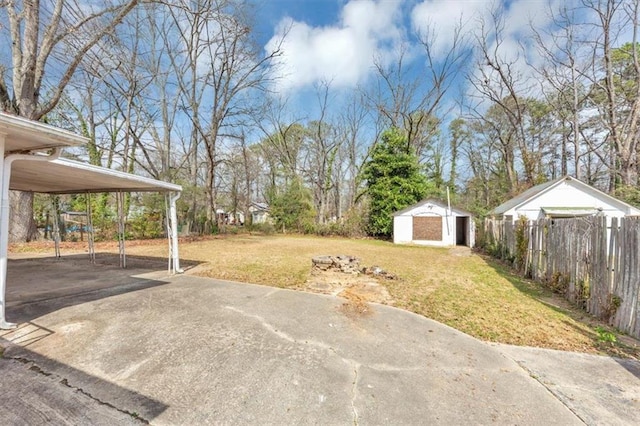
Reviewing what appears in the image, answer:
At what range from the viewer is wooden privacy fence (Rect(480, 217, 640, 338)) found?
3.85 m

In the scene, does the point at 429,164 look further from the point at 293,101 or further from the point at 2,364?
the point at 2,364

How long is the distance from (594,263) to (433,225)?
43.0ft

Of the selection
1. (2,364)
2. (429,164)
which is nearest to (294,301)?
(2,364)

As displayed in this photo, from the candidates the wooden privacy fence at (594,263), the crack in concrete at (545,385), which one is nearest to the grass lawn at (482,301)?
the wooden privacy fence at (594,263)

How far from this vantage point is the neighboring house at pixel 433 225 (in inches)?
677

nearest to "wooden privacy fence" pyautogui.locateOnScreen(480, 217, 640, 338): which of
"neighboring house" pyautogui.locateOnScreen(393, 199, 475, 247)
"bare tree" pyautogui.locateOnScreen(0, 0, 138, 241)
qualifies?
"neighboring house" pyautogui.locateOnScreen(393, 199, 475, 247)

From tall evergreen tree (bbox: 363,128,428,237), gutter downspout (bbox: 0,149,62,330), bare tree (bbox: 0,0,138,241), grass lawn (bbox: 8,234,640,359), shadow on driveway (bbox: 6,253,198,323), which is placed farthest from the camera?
tall evergreen tree (bbox: 363,128,428,237)

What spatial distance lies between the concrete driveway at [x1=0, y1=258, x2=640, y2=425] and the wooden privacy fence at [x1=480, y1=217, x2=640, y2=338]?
140 cm

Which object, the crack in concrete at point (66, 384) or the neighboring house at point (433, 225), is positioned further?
the neighboring house at point (433, 225)

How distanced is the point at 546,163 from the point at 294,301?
30072 mm

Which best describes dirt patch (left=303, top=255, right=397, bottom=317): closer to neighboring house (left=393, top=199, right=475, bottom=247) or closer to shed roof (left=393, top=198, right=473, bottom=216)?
neighboring house (left=393, top=199, right=475, bottom=247)

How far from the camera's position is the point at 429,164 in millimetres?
29062

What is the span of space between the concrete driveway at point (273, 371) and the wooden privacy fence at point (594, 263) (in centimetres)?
140

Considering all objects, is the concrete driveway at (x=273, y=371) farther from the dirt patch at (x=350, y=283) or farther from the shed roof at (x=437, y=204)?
the shed roof at (x=437, y=204)
